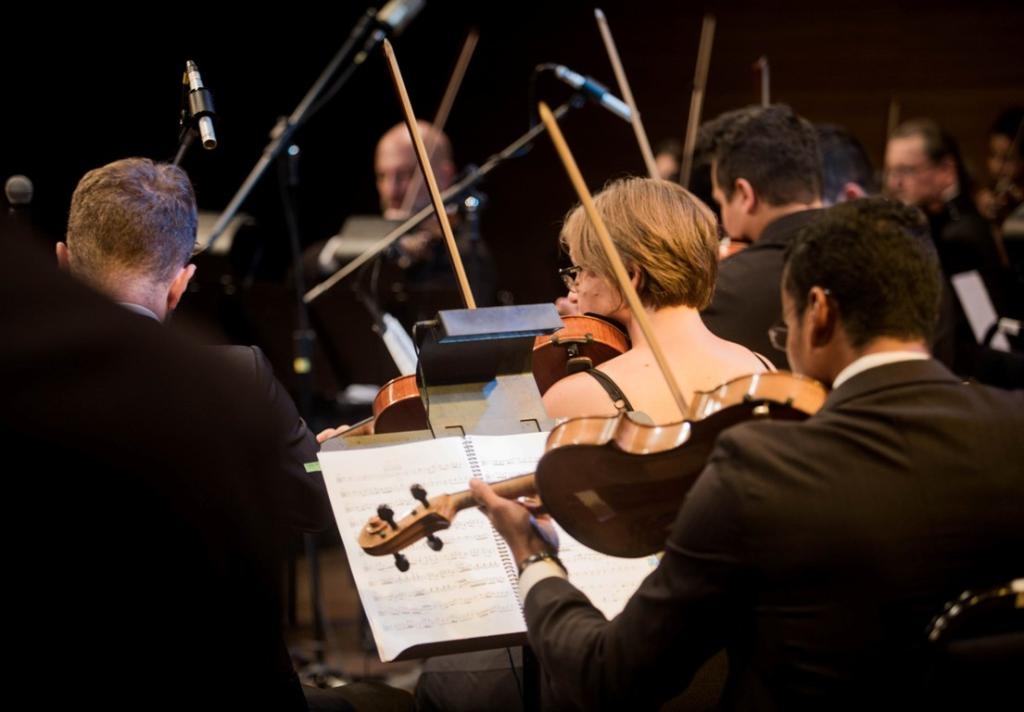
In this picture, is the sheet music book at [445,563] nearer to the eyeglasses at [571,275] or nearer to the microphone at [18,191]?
the eyeglasses at [571,275]

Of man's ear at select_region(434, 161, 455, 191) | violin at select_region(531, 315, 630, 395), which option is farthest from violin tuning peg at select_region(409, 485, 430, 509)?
man's ear at select_region(434, 161, 455, 191)

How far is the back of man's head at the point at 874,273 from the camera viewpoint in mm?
1557

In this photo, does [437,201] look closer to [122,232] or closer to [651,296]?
[651,296]

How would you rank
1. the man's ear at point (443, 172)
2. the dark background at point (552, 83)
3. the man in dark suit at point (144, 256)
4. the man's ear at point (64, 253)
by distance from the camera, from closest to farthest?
the man in dark suit at point (144, 256)
the man's ear at point (64, 253)
the man's ear at point (443, 172)
the dark background at point (552, 83)

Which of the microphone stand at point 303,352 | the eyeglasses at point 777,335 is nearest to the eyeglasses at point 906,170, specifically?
the microphone stand at point 303,352

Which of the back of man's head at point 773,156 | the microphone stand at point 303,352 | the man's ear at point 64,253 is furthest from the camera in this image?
the microphone stand at point 303,352

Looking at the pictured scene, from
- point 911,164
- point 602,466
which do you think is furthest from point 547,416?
point 911,164

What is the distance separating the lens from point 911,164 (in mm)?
5027

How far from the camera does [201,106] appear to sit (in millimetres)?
2439

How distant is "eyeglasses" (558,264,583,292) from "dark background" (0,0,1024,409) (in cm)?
391

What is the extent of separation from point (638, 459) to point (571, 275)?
91 cm

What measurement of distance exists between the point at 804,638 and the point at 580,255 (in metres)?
1.11

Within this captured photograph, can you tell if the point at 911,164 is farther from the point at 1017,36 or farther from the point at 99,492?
the point at 99,492

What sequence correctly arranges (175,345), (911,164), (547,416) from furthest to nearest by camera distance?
1. (911,164)
2. (547,416)
3. (175,345)
